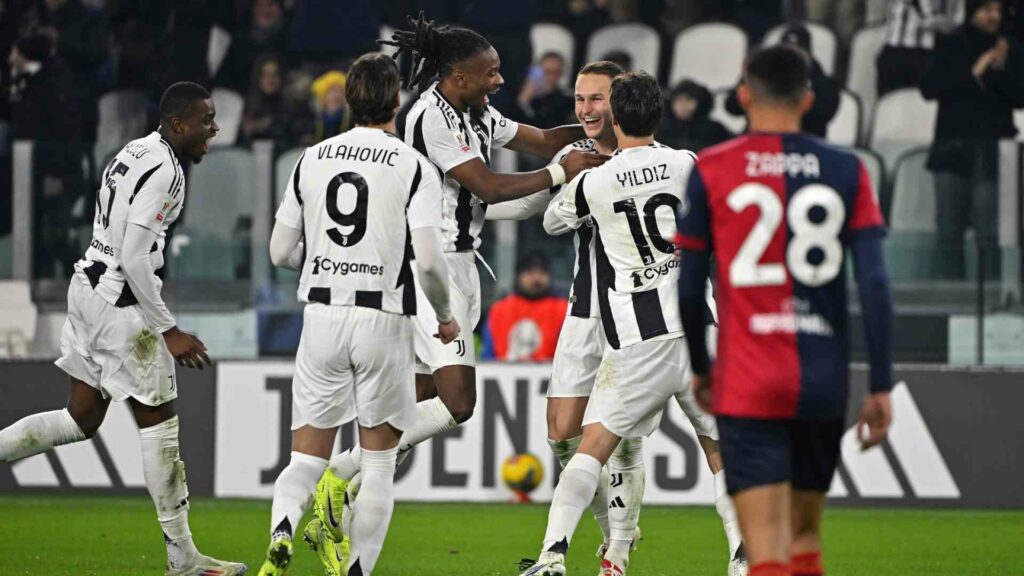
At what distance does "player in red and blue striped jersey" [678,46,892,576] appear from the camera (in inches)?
174

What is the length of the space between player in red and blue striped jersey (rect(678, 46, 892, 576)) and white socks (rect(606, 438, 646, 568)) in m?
2.38

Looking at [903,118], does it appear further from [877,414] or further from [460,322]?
[877,414]

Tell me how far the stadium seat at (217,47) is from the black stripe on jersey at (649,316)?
31.0 feet

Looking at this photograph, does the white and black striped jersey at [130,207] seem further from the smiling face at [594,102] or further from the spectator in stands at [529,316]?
the spectator in stands at [529,316]

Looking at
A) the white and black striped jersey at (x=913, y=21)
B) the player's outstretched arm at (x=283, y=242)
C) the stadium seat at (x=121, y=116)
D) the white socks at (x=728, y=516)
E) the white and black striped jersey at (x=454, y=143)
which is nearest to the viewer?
the player's outstretched arm at (x=283, y=242)

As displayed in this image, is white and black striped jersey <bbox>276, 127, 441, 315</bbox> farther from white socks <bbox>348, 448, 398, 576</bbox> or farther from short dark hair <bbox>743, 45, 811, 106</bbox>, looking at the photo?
short dark hair <bbox>743, 45, 811, 106</bbox>

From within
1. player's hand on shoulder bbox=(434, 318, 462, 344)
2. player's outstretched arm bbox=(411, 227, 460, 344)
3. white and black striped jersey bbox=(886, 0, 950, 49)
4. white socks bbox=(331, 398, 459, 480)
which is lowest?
white socks bbox=(331, 398, 459, 480)

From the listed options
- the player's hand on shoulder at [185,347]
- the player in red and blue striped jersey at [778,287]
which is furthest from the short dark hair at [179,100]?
the player in red and blue striped jersey at [778,287]

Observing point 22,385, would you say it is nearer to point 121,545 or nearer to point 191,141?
point 121,545

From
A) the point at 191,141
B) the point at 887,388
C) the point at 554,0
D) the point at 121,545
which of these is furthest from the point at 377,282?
the point at 554,0

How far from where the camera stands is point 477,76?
7.26m

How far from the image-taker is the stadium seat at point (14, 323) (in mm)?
11539

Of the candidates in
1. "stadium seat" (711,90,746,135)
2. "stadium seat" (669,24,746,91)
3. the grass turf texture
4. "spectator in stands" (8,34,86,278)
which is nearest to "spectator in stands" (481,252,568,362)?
the grass turf texture

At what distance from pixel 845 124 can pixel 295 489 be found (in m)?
8.96
